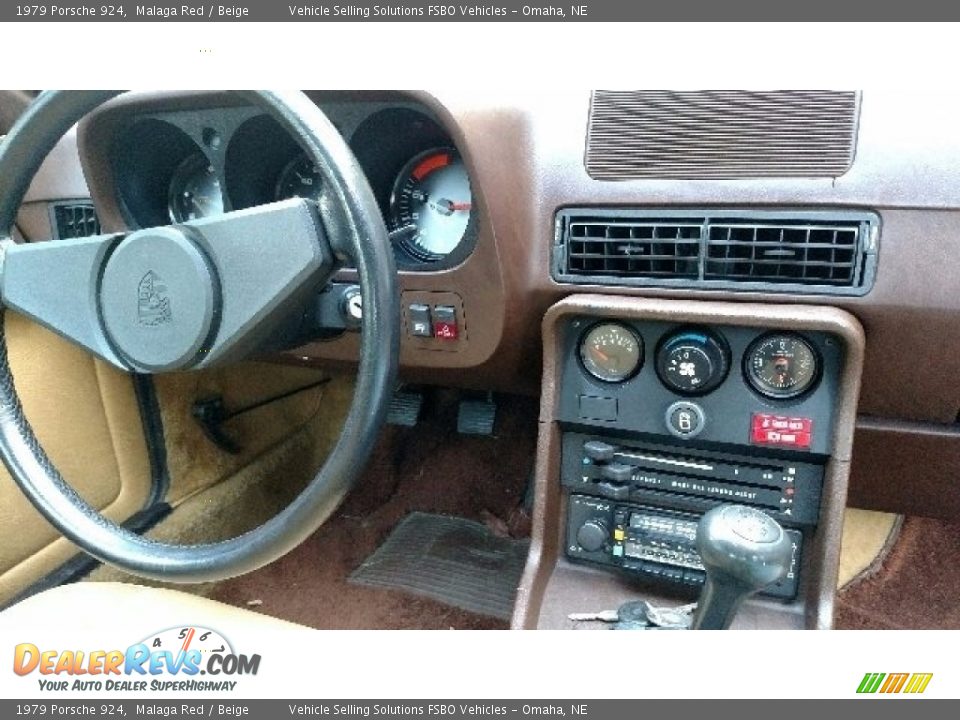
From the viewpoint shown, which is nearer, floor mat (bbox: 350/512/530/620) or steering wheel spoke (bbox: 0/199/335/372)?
steering wheel spoke (bbox: 0/199/335/372)

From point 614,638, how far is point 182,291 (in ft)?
2.58

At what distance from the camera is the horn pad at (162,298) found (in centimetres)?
95

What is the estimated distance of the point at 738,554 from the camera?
863mm

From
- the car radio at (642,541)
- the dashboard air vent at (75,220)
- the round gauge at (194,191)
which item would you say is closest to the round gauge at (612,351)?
the car radio at (642,541)

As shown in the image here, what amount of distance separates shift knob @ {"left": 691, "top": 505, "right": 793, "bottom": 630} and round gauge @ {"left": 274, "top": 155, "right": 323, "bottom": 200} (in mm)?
961

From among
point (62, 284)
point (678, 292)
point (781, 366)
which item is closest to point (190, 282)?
point (62, 284)

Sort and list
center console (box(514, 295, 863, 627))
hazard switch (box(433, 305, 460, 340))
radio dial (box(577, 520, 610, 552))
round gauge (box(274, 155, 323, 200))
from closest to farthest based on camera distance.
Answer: center console (box(514, 295, 863, 627)), radio dial (box(577, 520, 610, 552)), hazard switch (box(433, 305, 460, 340)), round gauge (box(274, 155, 323, 200))

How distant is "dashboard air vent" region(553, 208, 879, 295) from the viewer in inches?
43.1

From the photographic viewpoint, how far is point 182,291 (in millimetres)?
952

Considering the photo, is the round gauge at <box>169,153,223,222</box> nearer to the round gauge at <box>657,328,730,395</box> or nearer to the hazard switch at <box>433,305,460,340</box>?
the hazard switch at <box>433,305,460,340</box>

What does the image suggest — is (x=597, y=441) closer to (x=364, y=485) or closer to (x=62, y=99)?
(x=62, y=99)

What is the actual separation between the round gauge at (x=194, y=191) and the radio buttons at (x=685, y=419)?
3.24ft

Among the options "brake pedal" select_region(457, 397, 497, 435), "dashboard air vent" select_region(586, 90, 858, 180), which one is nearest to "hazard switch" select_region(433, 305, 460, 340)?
"dashboard air vent" select_region(586, 90, 858, 180)

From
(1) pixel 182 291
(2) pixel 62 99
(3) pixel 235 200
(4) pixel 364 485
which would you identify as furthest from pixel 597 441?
(4) pixel 364 485
